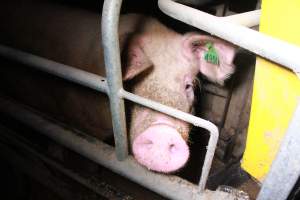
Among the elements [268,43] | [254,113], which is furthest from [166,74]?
[268,43]

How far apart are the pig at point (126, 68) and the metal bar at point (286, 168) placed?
524mm

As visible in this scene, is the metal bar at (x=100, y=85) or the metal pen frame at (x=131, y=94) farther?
the metal bar at (x=100, y=85)

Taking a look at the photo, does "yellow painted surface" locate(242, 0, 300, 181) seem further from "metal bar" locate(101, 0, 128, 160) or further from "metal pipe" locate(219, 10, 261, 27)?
"metal bar" locate(101, 0, 128, 160)

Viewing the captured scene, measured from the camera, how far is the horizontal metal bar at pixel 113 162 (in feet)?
3.59

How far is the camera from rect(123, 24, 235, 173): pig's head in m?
1.42

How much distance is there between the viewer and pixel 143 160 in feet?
4.23

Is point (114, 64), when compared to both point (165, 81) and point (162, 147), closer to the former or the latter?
point (162, 147)

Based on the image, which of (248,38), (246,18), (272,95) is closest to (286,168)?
(272,95)

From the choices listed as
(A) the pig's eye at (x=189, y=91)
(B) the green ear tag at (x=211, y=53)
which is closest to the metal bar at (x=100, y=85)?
(B) the green ear tag at (x=211, y=53)

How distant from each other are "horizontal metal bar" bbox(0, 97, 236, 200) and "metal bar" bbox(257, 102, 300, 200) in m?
0.19

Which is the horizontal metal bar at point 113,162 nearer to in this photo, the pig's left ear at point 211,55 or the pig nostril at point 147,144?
the pig nostril at point 147,144

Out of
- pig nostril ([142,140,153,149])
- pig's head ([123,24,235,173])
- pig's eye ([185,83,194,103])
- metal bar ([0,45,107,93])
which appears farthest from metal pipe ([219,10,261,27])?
pig's eye ([185,83,194,103])

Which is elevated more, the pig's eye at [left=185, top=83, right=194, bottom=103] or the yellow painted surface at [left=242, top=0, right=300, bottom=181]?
the yellow painted surface at [left=242, top=0, right=300, bottom=181]

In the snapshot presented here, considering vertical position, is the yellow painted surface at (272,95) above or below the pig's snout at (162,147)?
above
